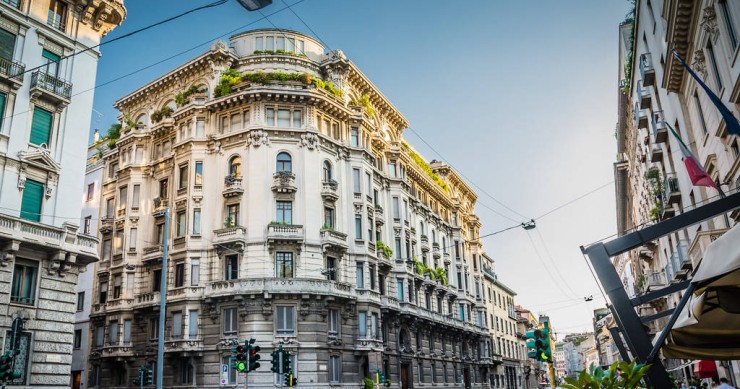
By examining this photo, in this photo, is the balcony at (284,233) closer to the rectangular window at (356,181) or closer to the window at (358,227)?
the window at (358,227)

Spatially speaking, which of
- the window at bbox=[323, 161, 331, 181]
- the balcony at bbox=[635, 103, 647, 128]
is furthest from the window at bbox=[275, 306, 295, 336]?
the balcony at bbox=[635, 103, 647, 128]

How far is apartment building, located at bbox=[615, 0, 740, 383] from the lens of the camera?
629 inches

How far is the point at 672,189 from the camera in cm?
2555

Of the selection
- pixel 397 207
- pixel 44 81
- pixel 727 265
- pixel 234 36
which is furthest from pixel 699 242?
pixel 234 36

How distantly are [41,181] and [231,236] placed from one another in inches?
568

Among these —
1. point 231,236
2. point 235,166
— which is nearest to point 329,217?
point 231,236

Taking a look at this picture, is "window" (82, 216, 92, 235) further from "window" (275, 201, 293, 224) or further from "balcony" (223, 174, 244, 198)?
"window" (275, 201, 293, 224)

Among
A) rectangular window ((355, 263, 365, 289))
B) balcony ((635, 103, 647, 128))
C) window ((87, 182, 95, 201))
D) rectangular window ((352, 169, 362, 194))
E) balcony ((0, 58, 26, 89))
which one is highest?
window ((87, 182, 95, 201))

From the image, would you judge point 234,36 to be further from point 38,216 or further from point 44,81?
point 38,216

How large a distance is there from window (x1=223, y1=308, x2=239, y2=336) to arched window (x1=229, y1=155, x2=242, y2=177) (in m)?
8.68

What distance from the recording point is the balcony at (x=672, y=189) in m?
25.2

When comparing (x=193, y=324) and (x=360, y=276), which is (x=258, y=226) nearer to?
(x=193, y=324)

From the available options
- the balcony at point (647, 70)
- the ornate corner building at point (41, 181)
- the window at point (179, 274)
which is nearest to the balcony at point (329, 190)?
the window at point (179, 274)

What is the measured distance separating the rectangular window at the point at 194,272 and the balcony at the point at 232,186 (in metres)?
4.57
